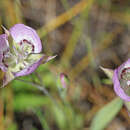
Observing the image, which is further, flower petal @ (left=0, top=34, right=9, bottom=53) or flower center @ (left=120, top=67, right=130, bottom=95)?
flower center @ (left=120, top=67, right=130, bottom=95)

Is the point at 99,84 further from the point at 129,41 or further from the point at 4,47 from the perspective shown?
the point at 4,47

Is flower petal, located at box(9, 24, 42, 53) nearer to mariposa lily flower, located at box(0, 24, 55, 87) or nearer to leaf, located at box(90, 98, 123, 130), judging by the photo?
Answer: mariposa lily flower, located at box(0, 24, 55, 87)

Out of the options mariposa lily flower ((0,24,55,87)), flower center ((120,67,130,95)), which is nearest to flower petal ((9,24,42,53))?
mariposa lily flower ((0,24,55,87))

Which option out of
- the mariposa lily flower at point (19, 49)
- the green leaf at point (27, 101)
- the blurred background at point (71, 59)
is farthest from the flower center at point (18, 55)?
the green leaf at point (27, 101)

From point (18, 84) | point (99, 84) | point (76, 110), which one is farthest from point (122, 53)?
point (18, 84)

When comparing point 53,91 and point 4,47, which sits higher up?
point 4,47

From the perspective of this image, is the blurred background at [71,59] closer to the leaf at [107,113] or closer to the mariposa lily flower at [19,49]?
the leaf at [107,113]
